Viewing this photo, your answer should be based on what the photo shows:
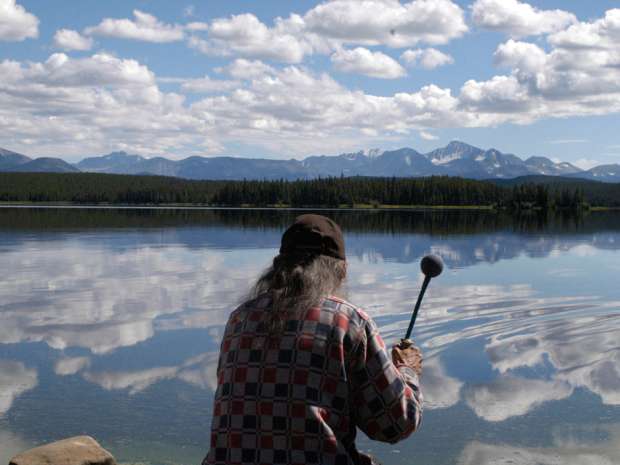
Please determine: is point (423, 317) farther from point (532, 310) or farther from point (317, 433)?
point (317, 433)

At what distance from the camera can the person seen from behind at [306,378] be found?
3.55 metres

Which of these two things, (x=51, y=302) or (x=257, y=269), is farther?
(x=257, y=269)

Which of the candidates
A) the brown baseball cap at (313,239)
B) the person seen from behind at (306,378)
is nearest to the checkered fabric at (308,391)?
the person seen from behind at (306,378)

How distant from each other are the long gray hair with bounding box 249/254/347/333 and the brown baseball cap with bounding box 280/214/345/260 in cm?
3

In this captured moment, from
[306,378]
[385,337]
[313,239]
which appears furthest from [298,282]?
[385,337]

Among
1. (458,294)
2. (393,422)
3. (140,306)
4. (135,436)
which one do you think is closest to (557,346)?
(458,294)

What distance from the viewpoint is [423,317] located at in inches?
687

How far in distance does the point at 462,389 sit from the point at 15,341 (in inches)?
355

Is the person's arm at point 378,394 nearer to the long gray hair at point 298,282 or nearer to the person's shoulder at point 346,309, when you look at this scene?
the person's shoulder at point 346,309

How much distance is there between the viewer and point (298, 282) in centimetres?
369

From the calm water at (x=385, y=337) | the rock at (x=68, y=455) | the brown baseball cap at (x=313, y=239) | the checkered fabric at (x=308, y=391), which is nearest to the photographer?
the checkered fabric at (x=308, y=391)

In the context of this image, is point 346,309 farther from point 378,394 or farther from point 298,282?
point 378,394

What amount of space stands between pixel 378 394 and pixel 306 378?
39 centimetres

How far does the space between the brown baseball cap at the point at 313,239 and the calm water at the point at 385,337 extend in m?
0.49
